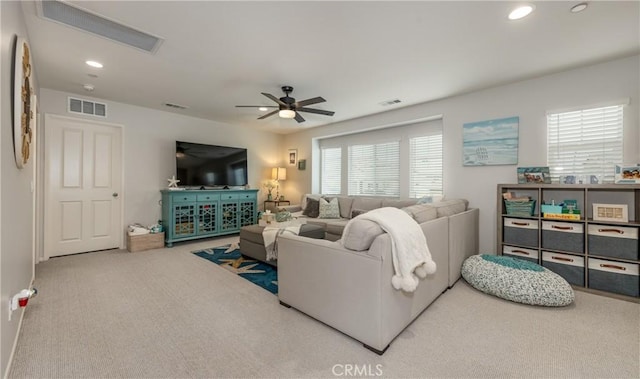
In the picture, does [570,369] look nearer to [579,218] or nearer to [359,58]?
[579,218]

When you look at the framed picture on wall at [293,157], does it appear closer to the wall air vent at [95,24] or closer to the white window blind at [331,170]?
the white window blind at [331,170]

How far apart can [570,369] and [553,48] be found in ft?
9.17

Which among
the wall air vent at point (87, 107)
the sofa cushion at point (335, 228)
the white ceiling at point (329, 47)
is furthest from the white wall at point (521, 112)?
the wall air vent at point (87, 107)

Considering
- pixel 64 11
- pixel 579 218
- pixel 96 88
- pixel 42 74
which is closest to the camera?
pixel 64 11

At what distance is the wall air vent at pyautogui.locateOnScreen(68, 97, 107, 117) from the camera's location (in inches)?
159

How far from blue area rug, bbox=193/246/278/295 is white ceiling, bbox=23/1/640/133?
2425 mm

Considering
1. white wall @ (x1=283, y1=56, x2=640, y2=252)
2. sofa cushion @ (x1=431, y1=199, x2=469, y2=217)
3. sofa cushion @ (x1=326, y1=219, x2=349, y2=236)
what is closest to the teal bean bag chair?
sofa cushion @ (x1=431, y1=199, x2=469, y2=217)

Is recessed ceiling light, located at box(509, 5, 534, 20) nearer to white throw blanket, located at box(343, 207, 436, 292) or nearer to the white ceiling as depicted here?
the white ceiling

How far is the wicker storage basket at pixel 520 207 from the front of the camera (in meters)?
3.12

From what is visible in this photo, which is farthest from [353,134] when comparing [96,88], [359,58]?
[96,88]

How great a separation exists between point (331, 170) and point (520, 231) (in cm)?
380

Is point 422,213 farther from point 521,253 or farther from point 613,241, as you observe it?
point 613,241

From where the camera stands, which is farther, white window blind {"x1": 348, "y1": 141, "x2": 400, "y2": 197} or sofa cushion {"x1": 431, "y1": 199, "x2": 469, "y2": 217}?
white window blind {"x1": 348, "y1": 141, "x2": 400, "y2": 197}

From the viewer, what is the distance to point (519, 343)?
1901 mm
